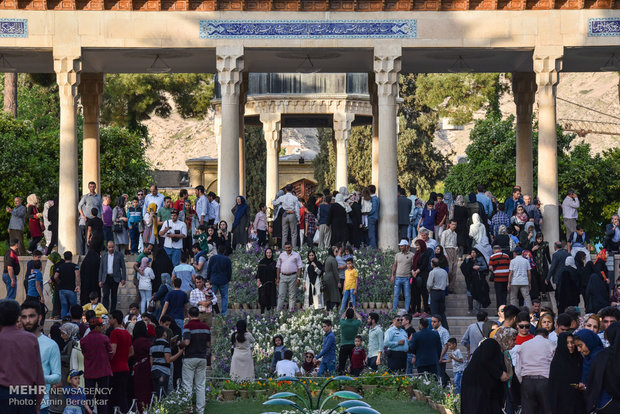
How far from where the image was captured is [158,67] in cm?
3191

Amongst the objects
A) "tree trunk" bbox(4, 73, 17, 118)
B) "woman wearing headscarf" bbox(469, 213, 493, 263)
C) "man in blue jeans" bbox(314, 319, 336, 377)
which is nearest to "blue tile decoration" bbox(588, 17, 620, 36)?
"woman wearing headscarf" bbox(469, 213, 493, 263)

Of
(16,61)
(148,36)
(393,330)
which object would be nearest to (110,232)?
(148,36)

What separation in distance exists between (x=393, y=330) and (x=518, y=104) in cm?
1432

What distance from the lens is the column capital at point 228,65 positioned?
94.6ft

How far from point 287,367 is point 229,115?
10.5 meters

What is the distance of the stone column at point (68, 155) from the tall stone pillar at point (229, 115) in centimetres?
339

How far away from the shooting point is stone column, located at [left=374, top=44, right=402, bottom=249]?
93.2 ft

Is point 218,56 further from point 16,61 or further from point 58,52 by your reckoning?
point 16,61

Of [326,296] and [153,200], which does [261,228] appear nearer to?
[153,200]

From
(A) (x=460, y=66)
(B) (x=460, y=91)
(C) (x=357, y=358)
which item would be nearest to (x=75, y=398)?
(C) (x=357, y=358)

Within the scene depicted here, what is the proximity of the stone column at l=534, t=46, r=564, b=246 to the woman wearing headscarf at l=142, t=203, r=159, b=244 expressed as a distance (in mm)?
9201

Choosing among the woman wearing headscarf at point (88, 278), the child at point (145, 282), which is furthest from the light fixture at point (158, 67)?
the child at point (145, 282)

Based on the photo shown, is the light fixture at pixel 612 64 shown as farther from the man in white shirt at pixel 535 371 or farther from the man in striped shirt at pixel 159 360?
the man in white shirt at pixel 535 371

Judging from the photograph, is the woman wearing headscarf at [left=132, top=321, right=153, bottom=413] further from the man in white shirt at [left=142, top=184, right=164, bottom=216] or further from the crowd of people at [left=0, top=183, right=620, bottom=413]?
the man in white shirt at [left=142, top=184, right=164, bottom=216]
